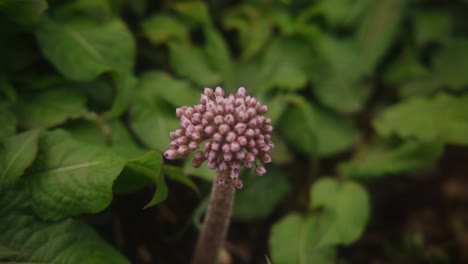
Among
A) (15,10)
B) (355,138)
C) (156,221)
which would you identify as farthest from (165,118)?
(355,138)

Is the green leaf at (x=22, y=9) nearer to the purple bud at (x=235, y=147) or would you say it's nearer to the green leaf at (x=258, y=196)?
the purple bud at (x=235, y=147)

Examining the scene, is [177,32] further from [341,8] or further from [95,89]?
[341,8]

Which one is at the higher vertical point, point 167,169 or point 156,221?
point 167,169

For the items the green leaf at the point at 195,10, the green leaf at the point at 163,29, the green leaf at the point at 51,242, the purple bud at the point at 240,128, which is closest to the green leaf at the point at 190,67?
the green leaf at the point at 163,29

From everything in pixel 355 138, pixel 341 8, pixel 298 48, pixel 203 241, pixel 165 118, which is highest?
pixel 341 8

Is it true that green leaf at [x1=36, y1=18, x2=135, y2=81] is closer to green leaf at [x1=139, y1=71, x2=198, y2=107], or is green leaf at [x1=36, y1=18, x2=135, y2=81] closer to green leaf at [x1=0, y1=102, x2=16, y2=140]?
green leaf at [x1=139, y1=71, x2=198, y2=107]

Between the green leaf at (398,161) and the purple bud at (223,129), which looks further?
the green leaf at (398,161)
